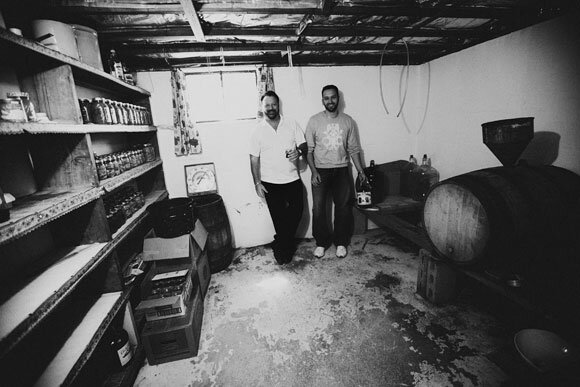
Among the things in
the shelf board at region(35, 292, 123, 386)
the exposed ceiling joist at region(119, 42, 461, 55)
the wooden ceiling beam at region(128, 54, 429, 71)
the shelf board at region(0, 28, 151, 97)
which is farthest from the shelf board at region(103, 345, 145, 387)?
the wooden ceiling beam at region(128, 54, 429, 71)

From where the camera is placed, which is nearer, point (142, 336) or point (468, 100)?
point (142, 336)

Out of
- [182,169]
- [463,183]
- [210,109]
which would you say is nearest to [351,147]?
[463,183]

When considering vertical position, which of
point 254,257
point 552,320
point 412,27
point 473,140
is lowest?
point 254,257

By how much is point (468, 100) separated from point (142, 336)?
4886 millimetres

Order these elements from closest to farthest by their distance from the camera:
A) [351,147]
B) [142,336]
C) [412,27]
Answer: [142,336] → [412,27] → [351,147]

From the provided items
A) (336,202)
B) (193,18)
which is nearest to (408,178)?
(336,202)

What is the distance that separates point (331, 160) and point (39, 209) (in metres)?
3.25

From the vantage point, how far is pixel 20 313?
1308 mm

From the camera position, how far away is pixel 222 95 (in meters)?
4.08

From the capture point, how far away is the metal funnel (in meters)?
2.27

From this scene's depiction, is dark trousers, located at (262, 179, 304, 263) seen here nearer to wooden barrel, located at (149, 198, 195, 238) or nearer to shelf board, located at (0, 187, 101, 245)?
wooden barrel, located at (149, 198, 195, 238)

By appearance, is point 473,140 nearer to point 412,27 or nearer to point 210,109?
point 412,27

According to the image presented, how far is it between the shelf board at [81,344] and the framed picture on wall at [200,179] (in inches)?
84.0

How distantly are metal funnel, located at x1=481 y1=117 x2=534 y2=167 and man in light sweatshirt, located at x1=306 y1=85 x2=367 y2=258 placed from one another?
5.82 feet
